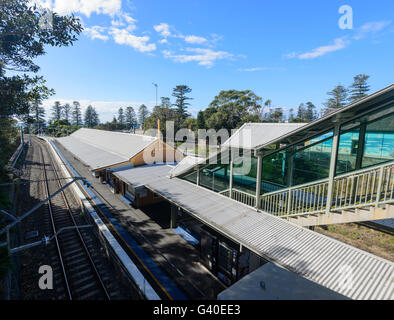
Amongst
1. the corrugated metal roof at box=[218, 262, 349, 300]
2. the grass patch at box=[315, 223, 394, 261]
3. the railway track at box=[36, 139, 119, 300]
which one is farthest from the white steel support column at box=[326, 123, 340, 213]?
the railway track at box=[36, 139, 119, 300]

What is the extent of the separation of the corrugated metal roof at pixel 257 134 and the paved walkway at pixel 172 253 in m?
6.06

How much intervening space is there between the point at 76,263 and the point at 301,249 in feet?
34.9

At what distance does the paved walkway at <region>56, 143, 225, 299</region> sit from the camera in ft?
27.5

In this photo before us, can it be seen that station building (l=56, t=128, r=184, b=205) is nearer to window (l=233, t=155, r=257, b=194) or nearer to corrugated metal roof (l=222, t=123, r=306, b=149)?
window (l=233, t=155, r=257, b=194)

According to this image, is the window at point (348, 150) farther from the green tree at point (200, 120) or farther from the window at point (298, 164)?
the green tree at point (200, 120)

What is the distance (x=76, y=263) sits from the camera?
10.2 metres

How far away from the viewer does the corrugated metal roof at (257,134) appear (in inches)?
306

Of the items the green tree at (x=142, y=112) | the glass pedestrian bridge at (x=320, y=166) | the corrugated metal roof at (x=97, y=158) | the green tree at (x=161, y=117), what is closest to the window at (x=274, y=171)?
the glass pedestrian bridge at (x=320, y=166)

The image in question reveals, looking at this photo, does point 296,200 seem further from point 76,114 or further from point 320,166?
point 76,114

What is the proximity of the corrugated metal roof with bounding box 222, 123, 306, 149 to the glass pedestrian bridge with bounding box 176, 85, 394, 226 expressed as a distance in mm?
24

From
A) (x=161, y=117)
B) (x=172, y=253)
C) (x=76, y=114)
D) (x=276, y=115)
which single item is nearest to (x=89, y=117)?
(x=76, y=114)
